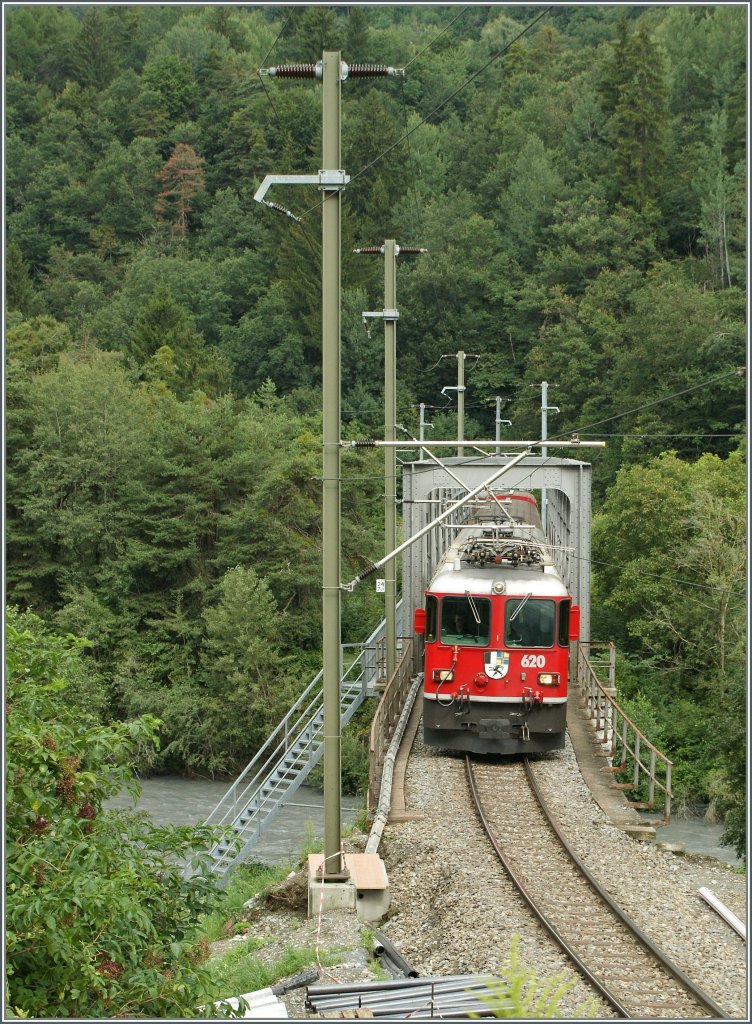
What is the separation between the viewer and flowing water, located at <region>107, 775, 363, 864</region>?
30.4 meters

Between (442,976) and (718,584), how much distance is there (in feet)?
88.5

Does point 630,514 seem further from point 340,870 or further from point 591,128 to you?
point 591,128

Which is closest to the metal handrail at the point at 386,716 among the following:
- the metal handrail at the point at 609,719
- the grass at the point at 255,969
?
the metal handrail at the point at 609,719

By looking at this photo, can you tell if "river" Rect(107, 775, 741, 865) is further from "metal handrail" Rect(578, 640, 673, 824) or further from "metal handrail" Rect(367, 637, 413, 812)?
"metal handrail" Rect(578, 640, 673, 824)

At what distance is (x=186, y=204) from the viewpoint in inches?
3113

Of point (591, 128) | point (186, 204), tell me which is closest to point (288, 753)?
point (591, 128)

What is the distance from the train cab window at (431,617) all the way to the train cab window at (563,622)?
5.59ft

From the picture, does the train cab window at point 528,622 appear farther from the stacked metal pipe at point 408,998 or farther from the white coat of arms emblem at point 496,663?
the stacked metal pipe at point 408,998

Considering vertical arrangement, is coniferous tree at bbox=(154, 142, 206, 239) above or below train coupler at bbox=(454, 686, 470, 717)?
above

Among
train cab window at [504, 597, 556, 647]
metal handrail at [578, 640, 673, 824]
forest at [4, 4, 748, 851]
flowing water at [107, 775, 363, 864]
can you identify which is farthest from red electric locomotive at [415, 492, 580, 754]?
flowing water at [107, 775, 363, 864]

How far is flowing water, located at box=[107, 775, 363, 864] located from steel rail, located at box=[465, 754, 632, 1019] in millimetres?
14494

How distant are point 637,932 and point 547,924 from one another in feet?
2.50

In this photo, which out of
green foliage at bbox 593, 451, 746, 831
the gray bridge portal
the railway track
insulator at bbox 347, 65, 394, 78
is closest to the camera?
the railway track

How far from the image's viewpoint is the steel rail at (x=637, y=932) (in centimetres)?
938
